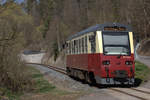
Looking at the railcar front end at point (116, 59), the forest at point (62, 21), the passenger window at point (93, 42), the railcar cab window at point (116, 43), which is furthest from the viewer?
the forest at point (62, 21)

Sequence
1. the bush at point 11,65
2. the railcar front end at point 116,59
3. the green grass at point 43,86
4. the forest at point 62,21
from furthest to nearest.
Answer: the green grass at point 43,86 → the forest at point 62,21 → the bush at point 11,65 → the railcar front end at point 116,59

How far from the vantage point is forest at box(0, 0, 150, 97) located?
15.1 m

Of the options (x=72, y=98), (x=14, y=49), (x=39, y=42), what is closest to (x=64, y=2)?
(x=39, y=42)

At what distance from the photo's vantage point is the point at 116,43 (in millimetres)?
13734

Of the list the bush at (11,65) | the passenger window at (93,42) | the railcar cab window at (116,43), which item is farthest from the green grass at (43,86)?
the railcar cab window at (116,43)

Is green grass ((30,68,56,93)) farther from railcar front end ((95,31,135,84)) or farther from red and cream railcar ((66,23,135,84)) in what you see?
railcar front end ((95,31,135,84))

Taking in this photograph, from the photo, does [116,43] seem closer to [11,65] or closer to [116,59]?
[116,59]

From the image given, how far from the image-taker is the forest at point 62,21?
15.1m

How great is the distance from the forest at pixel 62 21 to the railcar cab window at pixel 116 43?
467 centimetres

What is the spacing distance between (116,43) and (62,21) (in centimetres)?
4138

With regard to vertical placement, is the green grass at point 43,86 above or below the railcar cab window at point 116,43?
below

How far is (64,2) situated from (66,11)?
434cm

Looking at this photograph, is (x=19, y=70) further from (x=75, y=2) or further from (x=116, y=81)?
(x=75, y=2)

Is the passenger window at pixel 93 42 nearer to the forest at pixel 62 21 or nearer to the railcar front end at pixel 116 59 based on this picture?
the railcar front end at pixel 116 59
